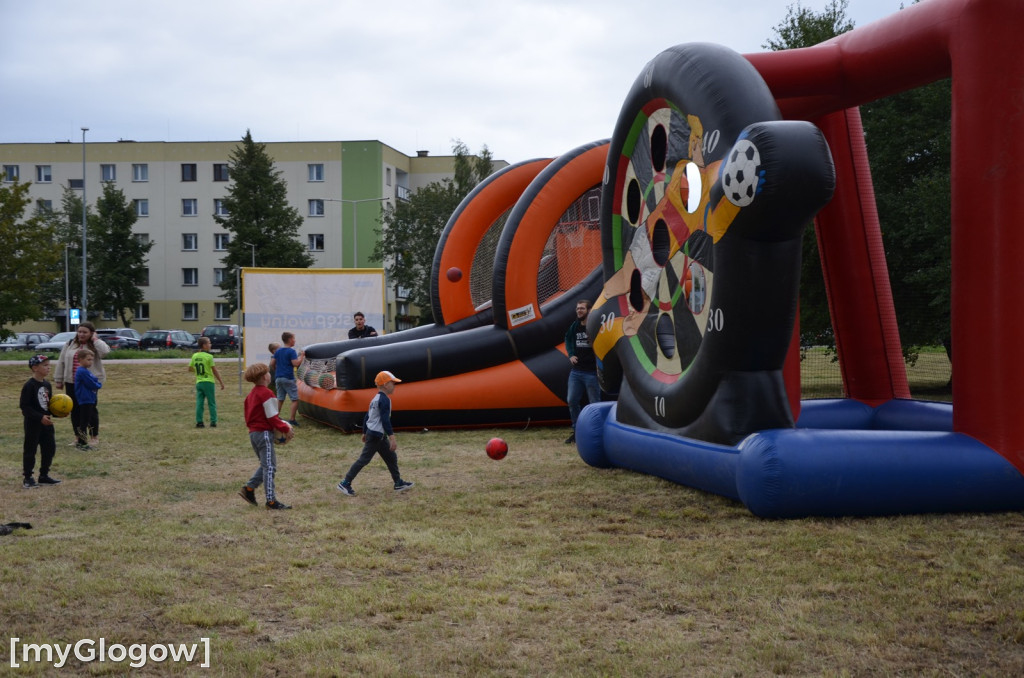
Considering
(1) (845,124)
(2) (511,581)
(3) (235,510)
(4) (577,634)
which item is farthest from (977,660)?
(1) (845,124)

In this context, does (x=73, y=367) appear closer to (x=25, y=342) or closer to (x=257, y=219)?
(x=257, y=219)

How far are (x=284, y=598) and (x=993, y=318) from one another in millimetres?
5249

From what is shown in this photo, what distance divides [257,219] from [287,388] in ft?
117

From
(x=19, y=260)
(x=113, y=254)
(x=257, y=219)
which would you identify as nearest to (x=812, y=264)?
(x=19, y=260)

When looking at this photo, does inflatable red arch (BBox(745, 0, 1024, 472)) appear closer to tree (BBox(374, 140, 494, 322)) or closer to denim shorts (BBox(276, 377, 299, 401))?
denim shorts (BBox(276, 377, 299, 401))

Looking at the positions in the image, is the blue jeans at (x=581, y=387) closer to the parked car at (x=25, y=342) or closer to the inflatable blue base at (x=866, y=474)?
the inflatable blue base at (x=866, y=474)

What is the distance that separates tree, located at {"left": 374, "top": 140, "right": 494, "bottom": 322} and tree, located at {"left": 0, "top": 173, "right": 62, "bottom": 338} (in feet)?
59.9

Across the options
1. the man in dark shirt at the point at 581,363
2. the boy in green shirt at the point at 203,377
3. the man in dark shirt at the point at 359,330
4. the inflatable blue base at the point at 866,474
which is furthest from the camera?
the man in dark shirt at the point at 359,330

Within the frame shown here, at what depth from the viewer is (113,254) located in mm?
53906

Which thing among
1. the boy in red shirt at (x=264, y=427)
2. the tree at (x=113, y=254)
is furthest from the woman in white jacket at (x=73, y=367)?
Result: the tree at (x=113, y=254)

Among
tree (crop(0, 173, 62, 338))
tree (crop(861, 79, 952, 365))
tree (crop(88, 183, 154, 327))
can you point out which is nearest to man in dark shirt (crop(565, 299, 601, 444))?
tree (crop(861, 79, 952, 365))

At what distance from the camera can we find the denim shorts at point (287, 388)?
14.9m

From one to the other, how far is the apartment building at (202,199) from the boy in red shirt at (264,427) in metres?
50.3

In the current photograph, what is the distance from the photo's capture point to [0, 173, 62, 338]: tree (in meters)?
27.8
